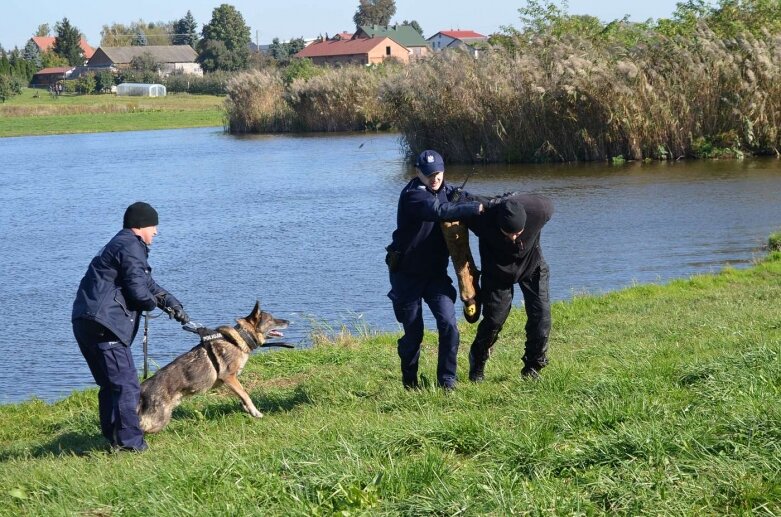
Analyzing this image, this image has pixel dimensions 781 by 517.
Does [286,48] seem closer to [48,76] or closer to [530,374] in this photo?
[48,76]

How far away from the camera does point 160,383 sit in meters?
7.68

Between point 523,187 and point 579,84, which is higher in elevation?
point 579,84

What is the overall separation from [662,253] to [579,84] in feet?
46.3

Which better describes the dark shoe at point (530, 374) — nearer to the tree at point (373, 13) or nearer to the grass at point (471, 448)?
the grass at point (471, 448)

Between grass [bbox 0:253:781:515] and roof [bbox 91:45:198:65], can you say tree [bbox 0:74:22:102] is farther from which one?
grass [bbox 0:253:781:515]

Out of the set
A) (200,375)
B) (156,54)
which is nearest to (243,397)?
(200,375)

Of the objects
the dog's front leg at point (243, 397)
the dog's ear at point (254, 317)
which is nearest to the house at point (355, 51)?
the dog's ear at point (254, 317)

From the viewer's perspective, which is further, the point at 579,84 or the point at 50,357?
the point at 579,84

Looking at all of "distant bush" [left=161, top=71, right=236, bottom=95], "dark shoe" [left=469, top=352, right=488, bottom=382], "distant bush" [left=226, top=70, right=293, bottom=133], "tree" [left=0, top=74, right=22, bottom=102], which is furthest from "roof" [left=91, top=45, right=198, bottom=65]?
"dark shoe" [left=469, top=352, right=488, bottom=382]

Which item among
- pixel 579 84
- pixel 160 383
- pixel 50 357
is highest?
pixel 579 84

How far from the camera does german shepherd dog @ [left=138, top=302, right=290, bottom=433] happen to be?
25.0 feet

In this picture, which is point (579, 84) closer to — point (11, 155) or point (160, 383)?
point (160, 383)

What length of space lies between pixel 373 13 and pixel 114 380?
532 feet

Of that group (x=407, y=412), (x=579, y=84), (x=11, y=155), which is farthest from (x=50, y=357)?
(x=11, y=155)
